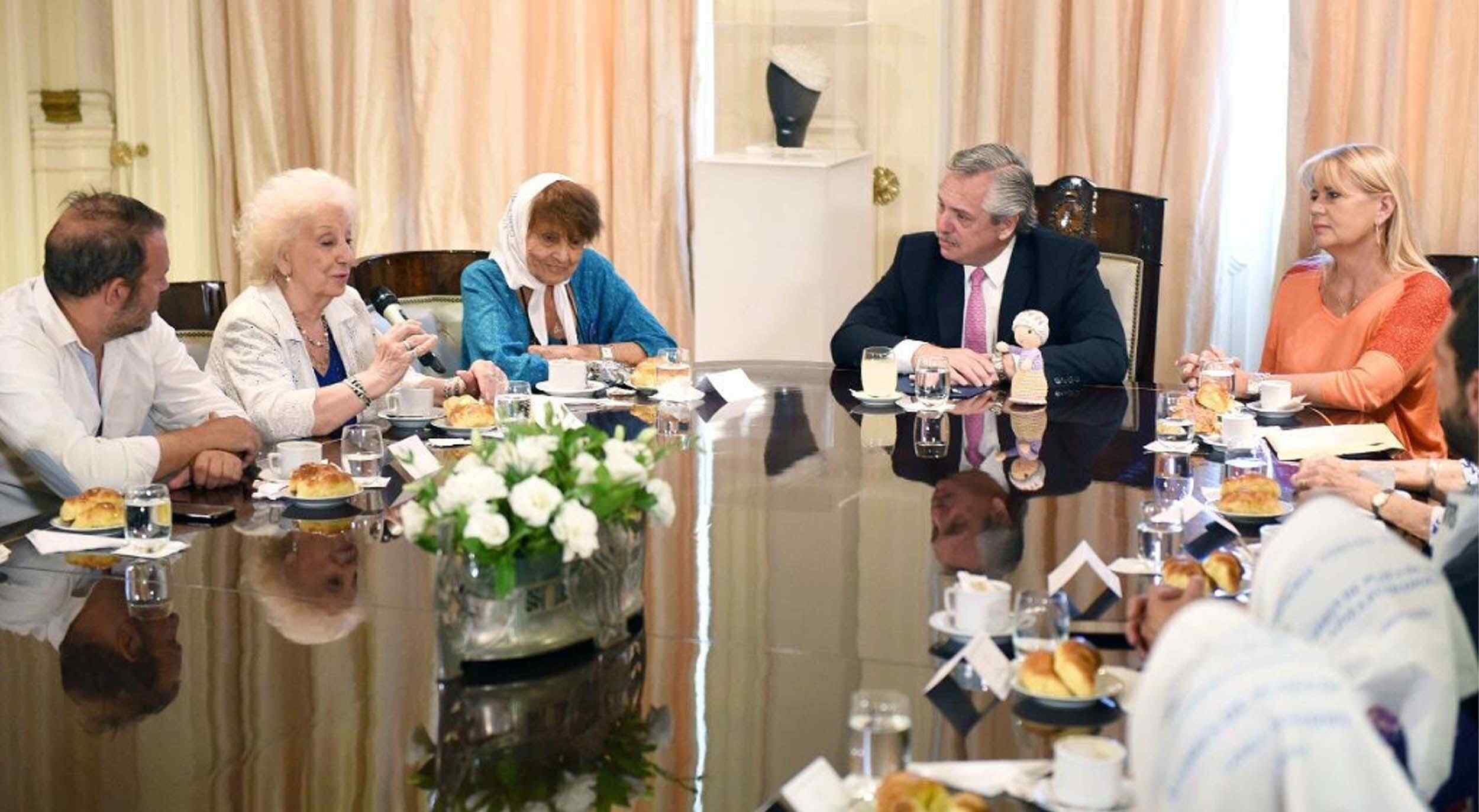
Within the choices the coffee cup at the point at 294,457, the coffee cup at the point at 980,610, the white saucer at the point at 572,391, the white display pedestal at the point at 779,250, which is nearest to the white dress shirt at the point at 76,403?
the coffee cup at the point at 294,457

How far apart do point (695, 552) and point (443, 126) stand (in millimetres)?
3759

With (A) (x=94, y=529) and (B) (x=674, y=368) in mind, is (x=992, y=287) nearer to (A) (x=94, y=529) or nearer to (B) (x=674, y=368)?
(B) (x=674, y=368)

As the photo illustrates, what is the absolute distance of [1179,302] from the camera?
499 cm

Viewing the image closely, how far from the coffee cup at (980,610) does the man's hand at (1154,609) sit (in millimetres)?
134

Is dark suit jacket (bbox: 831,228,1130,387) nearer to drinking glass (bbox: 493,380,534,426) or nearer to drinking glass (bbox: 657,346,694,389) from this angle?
drinking glass (bbox: 657,346,694,389)

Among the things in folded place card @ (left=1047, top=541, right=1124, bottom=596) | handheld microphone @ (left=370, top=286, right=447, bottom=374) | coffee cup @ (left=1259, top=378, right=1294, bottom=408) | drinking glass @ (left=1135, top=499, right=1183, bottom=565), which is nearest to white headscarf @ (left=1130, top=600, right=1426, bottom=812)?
folded place card @ (left=1047, top=541, right=1124, bottom=596)

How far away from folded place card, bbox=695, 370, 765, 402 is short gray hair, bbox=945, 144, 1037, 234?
0.73 m

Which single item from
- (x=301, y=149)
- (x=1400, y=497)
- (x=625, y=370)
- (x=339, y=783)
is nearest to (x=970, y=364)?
(x=625, y=370)

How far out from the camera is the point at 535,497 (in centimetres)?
165

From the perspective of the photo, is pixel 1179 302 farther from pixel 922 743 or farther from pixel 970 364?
pixel 922 743

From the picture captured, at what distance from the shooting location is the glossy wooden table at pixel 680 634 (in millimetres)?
1484

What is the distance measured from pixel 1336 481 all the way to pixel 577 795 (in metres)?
1.54

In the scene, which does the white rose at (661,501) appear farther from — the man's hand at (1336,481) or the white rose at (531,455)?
the man's hand at (1336,481)

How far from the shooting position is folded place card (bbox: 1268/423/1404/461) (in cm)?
284
